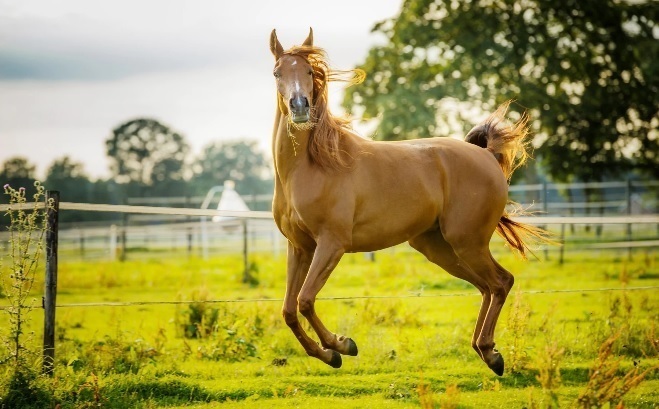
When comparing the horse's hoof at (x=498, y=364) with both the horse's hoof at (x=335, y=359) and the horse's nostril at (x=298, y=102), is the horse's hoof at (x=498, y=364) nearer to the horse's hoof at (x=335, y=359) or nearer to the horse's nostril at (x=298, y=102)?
the horse's hoof at (x=335, y=359)

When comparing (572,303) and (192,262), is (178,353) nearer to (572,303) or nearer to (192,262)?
(572,303)

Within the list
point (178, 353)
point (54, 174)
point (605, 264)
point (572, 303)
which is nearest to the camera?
point (178, 353)

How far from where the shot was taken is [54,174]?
40.2 meters

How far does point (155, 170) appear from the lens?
50125 mm

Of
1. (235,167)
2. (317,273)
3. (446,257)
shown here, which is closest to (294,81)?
(317,273)

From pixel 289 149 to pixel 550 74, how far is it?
18.2 metres

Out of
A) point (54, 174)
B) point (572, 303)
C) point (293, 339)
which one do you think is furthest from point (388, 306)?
point (54, 174)

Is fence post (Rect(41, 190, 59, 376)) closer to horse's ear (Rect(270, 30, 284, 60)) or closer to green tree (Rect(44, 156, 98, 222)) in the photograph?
horse's ear (Rect(270, 30, 284, 60))

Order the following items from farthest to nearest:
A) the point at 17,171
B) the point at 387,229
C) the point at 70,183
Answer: the point at 70,183, the point at 17,171, the point at 387,229

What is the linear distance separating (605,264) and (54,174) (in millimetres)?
31789

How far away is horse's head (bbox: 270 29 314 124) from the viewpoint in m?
4.92

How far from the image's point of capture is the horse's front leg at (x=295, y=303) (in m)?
5.49

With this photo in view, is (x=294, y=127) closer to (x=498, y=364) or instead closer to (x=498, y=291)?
(x=498, y=291)

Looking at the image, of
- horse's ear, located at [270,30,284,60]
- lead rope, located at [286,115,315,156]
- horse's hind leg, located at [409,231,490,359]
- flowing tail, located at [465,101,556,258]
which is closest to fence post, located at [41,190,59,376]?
lead rope, located at [286,115,315,156]
